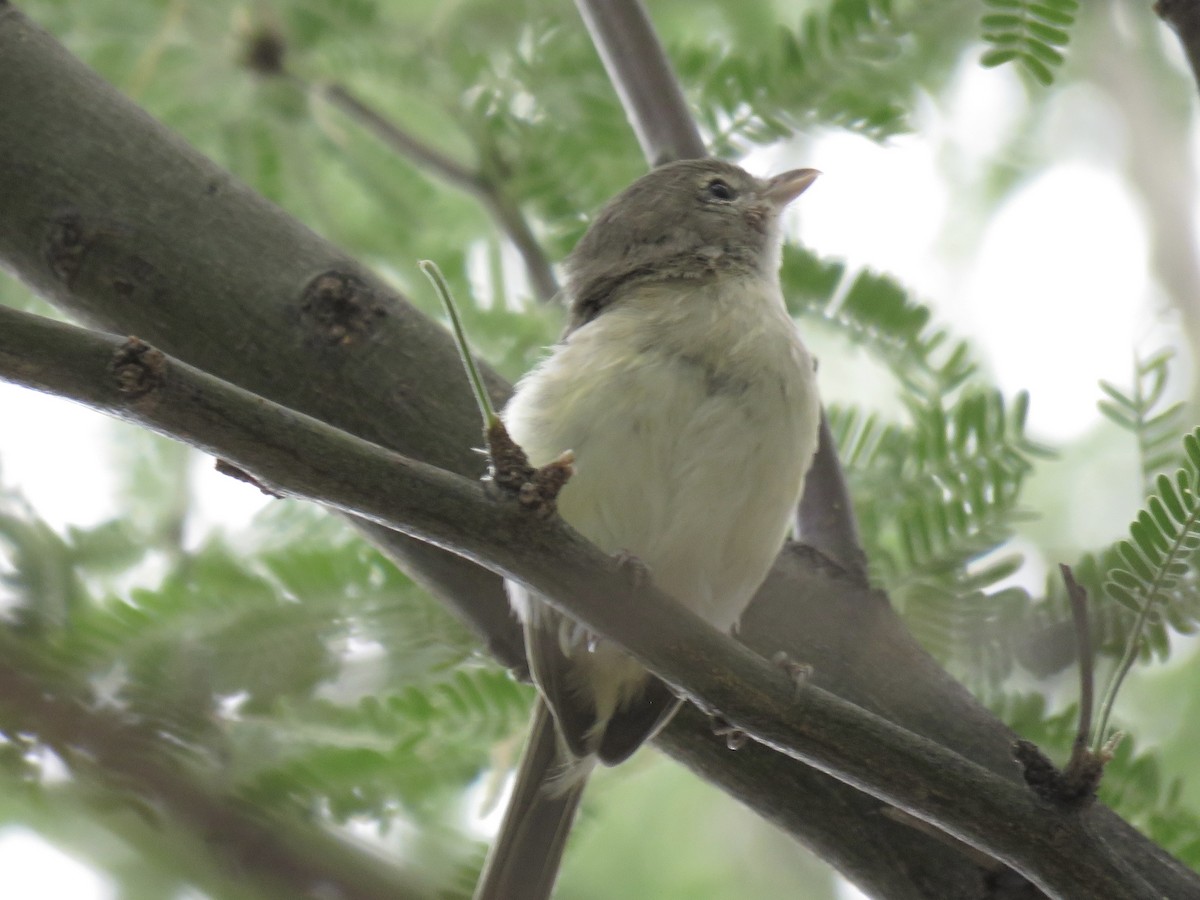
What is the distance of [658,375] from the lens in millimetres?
3041

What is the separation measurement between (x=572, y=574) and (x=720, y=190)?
2.35m

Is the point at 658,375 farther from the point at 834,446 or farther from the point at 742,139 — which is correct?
the point at 742,139

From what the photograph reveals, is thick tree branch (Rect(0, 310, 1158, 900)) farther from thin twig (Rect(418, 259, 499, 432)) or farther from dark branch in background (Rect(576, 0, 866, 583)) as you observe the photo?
dark branch in background (Rect(576, 0, 866, 583))

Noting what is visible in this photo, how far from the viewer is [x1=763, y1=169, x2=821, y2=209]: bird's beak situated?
13.5 feet

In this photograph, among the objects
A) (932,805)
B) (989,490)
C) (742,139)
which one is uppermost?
(742,139)

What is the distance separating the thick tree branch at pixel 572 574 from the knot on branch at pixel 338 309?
2.46 ft

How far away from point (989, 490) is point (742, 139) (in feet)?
3.77

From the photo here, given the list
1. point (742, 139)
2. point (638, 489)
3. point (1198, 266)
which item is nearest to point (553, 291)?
point (742, 139)

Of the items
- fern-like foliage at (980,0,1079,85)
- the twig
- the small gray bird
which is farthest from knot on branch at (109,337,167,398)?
fern-like foliage at (980,0,1079,85)

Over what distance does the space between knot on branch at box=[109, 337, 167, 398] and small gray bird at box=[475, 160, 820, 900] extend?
3.71 feet

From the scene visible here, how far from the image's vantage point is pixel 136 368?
5.91ft

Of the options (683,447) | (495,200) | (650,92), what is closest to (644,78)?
(650,92)

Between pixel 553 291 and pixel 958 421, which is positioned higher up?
pixel 553 291

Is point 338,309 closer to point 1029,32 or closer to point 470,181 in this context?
point 470,181
